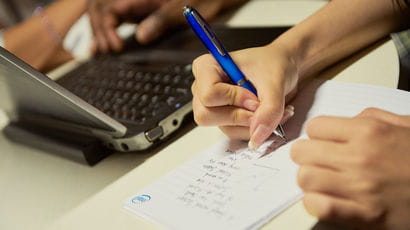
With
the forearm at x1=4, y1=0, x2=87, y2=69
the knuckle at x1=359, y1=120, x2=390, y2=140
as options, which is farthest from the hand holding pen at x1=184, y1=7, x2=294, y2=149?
the forearm at x1=4, y1=0, x2=87, y2=69

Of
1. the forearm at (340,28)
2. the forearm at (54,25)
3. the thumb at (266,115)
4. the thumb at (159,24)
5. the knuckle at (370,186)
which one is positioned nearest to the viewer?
the knuckle at (370,186)

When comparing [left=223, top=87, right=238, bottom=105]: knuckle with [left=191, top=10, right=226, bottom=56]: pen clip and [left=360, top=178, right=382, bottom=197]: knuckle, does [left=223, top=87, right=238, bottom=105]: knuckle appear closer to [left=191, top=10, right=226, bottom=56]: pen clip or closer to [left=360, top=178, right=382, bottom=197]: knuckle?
[left=191, top=10, right=226, bottom=56]: pen clip

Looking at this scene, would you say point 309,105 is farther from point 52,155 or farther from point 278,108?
point 52,155

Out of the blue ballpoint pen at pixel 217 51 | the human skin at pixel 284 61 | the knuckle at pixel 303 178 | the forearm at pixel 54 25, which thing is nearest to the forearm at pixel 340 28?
the human skin at pixel 284 61

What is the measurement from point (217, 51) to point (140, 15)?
0.57m

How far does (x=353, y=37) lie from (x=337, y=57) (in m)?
0.03

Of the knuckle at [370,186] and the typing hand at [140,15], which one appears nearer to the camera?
the knuckle at [370,186]

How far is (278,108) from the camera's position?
404 millimetres

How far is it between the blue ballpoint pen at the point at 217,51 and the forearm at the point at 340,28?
0.36 feet

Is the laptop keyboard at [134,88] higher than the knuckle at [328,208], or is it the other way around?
the laptop keyboard at [134,88]

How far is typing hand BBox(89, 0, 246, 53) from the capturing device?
84cm

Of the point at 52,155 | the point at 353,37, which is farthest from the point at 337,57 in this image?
the point at 52,155

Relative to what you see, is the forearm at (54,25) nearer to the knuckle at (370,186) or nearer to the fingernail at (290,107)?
the fingernail at (290,107)

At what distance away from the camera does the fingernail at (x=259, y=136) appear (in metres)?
0.40
